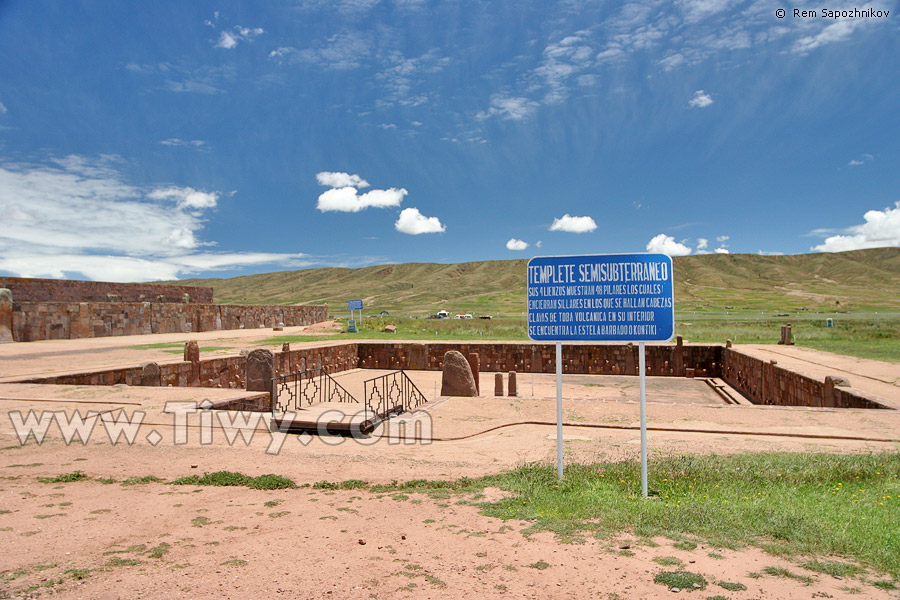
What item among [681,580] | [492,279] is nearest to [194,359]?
[681,580]

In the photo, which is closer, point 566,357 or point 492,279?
point 566,357

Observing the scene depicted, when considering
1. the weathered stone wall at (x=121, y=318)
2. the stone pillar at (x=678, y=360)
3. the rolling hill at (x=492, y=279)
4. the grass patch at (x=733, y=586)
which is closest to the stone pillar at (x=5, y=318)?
the weathered stone wall at (x=121, y=318)

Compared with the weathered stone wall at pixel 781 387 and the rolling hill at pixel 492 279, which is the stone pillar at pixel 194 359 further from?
the rolling hill at pixel 492 279

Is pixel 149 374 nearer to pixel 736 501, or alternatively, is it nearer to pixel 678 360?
pixel 736 501

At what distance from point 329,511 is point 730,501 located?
3866 millimetres

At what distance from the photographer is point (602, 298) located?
6438mm

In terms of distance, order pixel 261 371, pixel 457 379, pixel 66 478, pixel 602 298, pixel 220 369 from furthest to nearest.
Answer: pixel 220 369, pixel 457 379, pixel 261 371, pixel 602 298, pixel 66 478

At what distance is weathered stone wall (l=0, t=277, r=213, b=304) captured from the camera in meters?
30.5

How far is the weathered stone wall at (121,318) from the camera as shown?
26.5 meters

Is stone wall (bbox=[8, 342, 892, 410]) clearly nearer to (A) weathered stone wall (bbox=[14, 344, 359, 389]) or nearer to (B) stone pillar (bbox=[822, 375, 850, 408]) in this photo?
(A) weathered stone wall (bbox=[14, 344, 359, 389])

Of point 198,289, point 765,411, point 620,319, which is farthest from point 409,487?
point 198,289

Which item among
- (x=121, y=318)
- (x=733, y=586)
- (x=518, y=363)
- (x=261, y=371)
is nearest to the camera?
(x=733, y=586)

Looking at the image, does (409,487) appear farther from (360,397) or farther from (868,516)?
(360,397)

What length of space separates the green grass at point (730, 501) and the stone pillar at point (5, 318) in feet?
89.2
